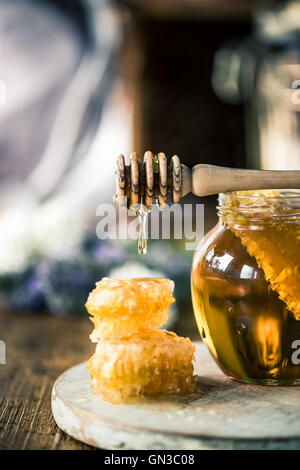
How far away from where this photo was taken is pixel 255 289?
0.59 metres

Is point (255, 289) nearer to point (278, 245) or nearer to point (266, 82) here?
point (278, 245)

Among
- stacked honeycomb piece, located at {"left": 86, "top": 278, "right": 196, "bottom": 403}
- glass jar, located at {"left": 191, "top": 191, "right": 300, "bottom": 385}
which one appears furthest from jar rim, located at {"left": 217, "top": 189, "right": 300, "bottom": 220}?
stacked honeycomb piece, located at {"left": 86, "top": 278, "right": 196, "bottom": 403}

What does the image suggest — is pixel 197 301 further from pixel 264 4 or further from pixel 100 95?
pixel 264 4

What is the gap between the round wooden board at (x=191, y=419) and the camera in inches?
18.7

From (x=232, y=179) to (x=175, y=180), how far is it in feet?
0.23

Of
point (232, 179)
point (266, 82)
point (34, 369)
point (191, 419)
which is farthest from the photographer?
point (266, 82)

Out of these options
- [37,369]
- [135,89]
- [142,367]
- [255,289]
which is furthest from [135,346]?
[135,89]

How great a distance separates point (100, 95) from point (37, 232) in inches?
29.4

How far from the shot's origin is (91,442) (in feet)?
1.71

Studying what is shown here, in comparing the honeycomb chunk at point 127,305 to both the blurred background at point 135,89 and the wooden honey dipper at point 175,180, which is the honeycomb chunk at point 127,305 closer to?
the wooden honey dipper at point 175,180

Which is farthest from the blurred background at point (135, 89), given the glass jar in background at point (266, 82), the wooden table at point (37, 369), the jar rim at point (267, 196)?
the jar rim at point (267, 196)

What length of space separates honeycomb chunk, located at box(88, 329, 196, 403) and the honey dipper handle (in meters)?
0.17

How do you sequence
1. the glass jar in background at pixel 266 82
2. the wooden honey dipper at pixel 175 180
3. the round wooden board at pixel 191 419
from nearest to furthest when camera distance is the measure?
the round wooden board at pixel 191 419 < the wooden honey dipper at pixel 175 180 < the glass jar in background at pixel 266 82

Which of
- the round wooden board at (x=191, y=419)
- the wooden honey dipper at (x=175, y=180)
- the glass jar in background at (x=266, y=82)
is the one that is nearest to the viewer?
the round wooden board at (x=191, y=419)
